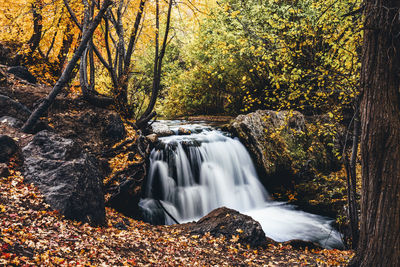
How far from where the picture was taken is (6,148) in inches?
194

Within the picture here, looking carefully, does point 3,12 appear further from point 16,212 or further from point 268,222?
point 268,222

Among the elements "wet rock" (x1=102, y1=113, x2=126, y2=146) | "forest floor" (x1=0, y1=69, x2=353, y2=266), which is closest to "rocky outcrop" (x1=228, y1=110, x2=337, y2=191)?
"forest floor" (x1=0, y1=69, x2=353, y2=266)

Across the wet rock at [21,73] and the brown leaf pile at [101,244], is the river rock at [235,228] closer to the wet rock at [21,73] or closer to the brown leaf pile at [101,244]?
the brown leaf pile at [101,244]

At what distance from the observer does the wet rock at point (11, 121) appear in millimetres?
6196

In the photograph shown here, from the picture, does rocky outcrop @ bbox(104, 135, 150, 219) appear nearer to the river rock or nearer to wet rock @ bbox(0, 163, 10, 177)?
the river rock

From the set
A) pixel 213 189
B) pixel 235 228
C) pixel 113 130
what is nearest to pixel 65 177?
pixel 113 130

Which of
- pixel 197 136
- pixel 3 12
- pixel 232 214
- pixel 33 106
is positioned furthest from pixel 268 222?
pixel 3 12

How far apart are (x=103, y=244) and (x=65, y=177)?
1.66 meters

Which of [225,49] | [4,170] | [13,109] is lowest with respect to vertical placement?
[4,170]

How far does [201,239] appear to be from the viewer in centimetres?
615

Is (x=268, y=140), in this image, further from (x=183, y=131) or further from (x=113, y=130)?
(x=113, y=130)

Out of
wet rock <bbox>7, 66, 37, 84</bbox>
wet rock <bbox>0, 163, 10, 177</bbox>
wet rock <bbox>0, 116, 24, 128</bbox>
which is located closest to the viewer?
wet rock <bbox>0, 163, 10, 177</bbox>

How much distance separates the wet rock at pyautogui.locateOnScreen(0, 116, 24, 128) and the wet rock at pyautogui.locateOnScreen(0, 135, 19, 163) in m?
1.42

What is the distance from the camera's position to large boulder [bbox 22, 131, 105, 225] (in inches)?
188
